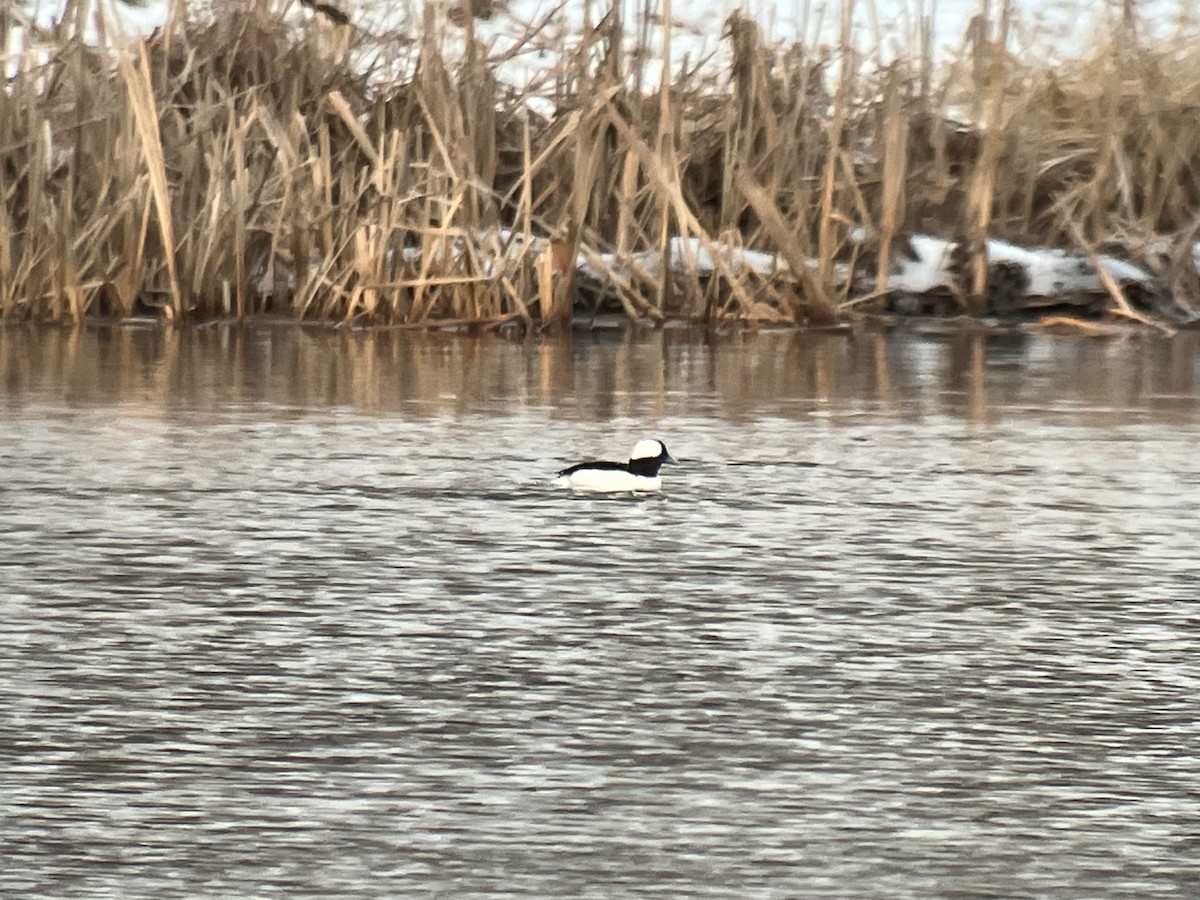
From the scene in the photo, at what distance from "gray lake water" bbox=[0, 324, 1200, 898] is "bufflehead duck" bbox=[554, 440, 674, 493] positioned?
0.08 m

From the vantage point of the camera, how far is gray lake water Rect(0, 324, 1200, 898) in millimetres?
4219

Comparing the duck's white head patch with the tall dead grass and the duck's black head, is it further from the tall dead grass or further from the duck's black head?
the tall dead grass

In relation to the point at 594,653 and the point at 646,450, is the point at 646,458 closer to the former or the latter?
the point at 646,450

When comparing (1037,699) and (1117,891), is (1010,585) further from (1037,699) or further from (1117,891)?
(1117,891)

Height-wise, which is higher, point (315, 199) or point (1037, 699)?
point (315, 199)

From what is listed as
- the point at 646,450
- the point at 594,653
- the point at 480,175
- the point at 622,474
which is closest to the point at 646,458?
the point at 646,450

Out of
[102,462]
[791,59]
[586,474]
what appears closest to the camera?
[586,474]

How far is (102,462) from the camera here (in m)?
9.28

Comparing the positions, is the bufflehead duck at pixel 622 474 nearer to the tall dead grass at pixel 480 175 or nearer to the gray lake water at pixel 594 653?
the gray lake water at pixel 594 653

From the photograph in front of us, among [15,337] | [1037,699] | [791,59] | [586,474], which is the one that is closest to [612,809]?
[1037,699]

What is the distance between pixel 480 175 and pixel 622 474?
26.9ft

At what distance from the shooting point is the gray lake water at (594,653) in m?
4.22

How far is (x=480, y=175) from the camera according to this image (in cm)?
1652

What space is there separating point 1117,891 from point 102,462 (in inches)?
227
